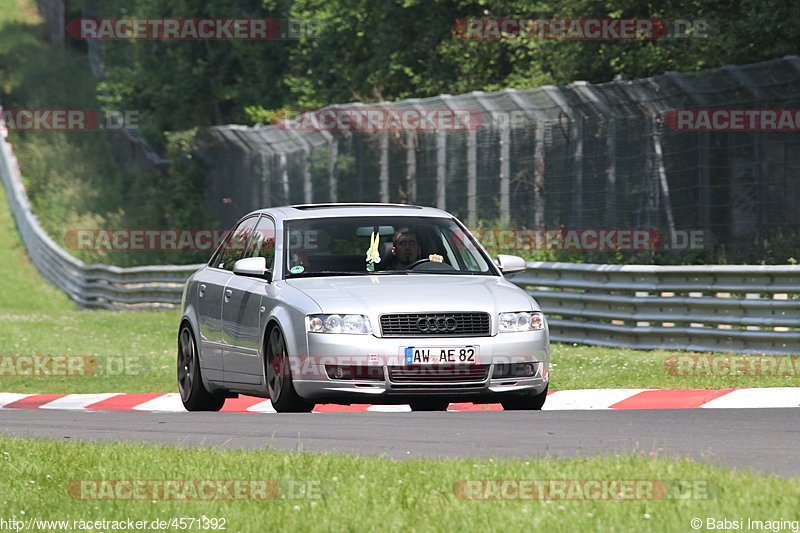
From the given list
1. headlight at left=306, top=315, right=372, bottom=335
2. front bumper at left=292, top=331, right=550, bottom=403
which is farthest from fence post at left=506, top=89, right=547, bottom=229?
headlight at left=306, top=315, right=372, bottom=335

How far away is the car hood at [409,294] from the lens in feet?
36.5

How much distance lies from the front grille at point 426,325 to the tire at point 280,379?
0.80 meters

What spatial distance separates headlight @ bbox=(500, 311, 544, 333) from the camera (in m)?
11.3

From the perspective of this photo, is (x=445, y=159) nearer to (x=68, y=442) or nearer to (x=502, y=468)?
(x=68, y=442)

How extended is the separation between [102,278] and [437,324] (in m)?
25.0

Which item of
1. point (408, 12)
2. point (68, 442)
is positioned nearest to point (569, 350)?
point (68, 442)

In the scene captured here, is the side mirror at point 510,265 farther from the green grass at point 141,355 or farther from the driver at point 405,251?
the green grass at point 141,355

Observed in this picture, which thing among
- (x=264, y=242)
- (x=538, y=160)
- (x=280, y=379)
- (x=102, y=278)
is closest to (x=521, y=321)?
(x=280, y=379)

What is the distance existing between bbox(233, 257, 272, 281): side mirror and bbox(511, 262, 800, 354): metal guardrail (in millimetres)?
6319

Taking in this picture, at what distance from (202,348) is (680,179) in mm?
9921

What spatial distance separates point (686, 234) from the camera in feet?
68.8
